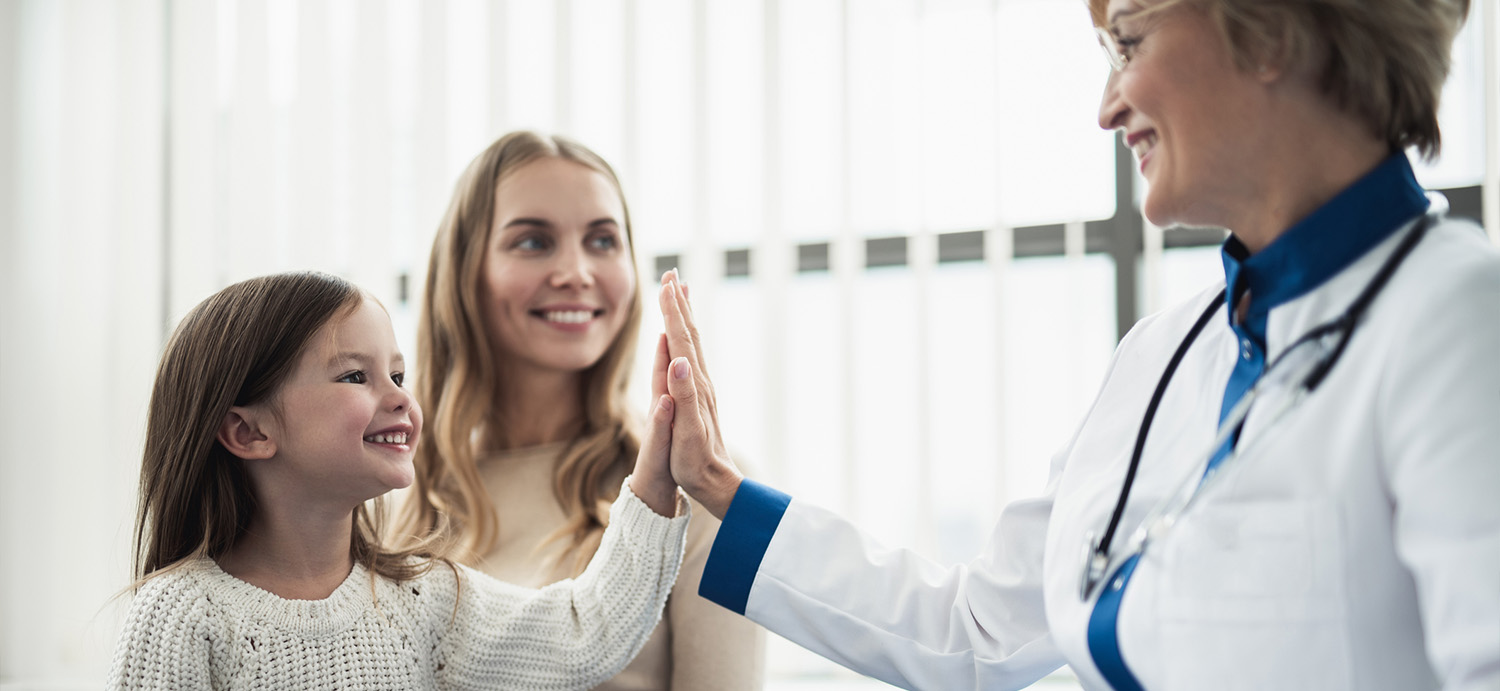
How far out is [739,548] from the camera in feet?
4.79

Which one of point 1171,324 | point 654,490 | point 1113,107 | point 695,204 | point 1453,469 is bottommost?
point 654,490

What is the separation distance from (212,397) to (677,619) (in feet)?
2.51

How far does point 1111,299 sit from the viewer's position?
8.43ft

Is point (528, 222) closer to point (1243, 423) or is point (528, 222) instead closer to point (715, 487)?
point (715, 487)

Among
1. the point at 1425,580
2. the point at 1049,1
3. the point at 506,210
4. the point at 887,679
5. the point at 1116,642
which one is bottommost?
the point at 887,679

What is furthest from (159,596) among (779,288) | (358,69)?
(358,69)

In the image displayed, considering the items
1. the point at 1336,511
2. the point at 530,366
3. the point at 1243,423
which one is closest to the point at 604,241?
the point at 530,366

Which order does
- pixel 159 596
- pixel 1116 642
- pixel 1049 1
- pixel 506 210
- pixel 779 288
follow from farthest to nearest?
pixel 779 288, pixel 1049 1, pixel 506 210, pixel 159 596, pixel 1116 642

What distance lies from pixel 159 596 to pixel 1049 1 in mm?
2176

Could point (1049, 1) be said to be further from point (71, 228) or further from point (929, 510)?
point (71, 228)

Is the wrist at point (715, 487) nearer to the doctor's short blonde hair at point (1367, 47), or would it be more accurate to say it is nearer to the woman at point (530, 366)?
the woman at point (530, 366)

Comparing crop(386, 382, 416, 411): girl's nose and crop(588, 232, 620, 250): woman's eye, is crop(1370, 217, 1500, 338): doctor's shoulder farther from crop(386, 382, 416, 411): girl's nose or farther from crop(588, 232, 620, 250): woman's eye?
crop(588, 232, 620, 250): woman's eye

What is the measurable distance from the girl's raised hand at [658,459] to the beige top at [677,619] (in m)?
0.24

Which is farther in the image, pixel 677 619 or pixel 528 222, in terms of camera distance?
pixel 528 222
